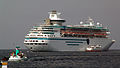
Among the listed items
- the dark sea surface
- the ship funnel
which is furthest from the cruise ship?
the dark sea surface

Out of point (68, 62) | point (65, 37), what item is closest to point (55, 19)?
point (65, 37)

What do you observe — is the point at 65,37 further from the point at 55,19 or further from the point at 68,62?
the point at 68,62

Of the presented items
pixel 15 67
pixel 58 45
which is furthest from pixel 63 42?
pixel 15 67

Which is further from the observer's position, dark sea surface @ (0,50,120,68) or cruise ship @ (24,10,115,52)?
A: cruise ship @ (24,10,115,52)

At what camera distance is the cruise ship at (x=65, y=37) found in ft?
386

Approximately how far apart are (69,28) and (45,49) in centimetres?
1351

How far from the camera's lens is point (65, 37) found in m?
123

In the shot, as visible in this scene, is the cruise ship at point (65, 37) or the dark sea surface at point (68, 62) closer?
the dark sea surface at point (68, 62)

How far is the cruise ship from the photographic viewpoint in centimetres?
11769

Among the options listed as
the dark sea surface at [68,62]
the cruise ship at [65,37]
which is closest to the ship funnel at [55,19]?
the cruise ship at [65,37]

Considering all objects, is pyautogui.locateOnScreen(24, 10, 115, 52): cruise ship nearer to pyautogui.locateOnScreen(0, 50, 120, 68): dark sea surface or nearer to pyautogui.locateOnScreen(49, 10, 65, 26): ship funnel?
pyautogui.locateOnScreen(49, 10, 65, 26): ship funnel

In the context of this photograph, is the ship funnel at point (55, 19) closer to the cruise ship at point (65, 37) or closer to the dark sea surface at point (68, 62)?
the cruise ship at point (65, 37)

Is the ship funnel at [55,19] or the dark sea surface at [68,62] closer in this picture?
the dark sea surface at [68,62]

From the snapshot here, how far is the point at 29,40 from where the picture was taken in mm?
118562
